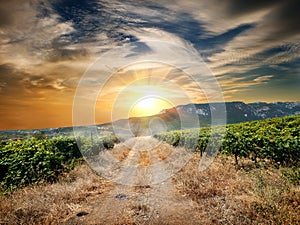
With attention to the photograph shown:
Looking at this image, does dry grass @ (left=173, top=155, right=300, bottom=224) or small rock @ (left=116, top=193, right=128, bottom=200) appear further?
small rock @ (left=116, top=193, right=128, bottom=200)

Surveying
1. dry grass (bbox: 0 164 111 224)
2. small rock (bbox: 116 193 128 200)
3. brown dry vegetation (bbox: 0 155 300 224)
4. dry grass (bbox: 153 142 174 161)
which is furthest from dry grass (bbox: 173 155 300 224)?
dry grass (bbox: 153 142 174 161)

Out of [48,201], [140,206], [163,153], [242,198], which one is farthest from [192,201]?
[163,153]

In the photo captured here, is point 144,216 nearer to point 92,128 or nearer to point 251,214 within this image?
point 251,214

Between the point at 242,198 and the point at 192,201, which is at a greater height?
the point at 242,198

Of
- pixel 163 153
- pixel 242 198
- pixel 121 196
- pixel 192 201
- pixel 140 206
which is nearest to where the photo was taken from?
pixel 242 198

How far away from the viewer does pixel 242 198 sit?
6746 mm

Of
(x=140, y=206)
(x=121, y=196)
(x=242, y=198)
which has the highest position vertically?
(x=242, y=198)

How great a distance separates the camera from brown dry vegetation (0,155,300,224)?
584cm

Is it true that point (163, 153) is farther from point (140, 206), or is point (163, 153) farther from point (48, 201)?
point (48, 201)

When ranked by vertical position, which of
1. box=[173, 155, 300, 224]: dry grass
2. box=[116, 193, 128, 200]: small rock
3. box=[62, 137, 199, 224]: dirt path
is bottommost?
box=[116, 193, 128, 200]: small rock

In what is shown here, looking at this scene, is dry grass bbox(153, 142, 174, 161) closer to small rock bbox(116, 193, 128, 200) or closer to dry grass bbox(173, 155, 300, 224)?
dry grass bbox(173, 155, 300, 224)

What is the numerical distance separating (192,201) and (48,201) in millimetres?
4649

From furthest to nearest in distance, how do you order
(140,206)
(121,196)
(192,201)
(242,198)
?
(121,196), (192,201), (140,206), (242,198)

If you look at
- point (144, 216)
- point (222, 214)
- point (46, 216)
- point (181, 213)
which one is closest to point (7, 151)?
point (46, 216)
